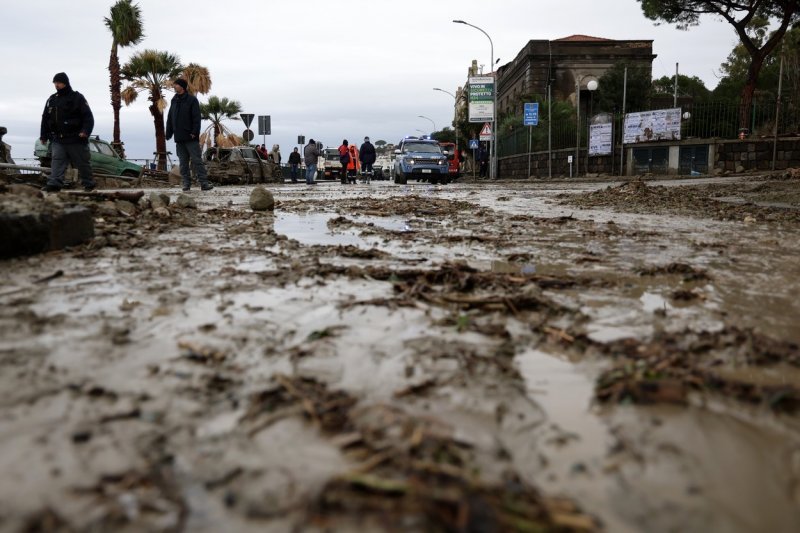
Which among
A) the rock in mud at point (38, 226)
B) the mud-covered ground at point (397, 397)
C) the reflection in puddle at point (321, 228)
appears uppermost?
the rock in mud at point (38, 226)

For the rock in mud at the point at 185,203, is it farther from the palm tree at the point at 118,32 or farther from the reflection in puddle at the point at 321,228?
the palm tree at the point at 118,32

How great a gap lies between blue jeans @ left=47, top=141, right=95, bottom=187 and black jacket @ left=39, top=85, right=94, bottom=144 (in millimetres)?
91

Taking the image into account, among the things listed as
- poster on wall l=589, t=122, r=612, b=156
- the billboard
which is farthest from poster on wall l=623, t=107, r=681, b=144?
the billboard

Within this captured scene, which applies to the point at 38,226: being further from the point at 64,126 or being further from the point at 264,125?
the point at 264,125

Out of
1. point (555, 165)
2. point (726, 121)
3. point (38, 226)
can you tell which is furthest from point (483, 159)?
point (38, 226)

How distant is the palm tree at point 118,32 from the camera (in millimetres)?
31172

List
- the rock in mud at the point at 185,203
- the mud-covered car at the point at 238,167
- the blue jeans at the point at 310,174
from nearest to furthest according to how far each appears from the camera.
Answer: the rock in mud at the point at 185,203 < the mud-covered car at the point at 238,167 < the blue jeans at the point at 310,174

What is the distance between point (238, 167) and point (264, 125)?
322 centimetres

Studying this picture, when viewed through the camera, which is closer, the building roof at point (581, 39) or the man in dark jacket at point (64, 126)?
the man in dark jacket at point (64, 126)

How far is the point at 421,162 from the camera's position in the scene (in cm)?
2592

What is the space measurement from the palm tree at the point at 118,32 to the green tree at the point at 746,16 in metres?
24.3

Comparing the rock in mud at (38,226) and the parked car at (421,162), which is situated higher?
the parked car at (421,162)

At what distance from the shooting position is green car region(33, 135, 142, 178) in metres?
18.1

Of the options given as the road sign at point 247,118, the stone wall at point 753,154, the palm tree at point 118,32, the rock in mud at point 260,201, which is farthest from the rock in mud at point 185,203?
the palm tree at point 118,32
